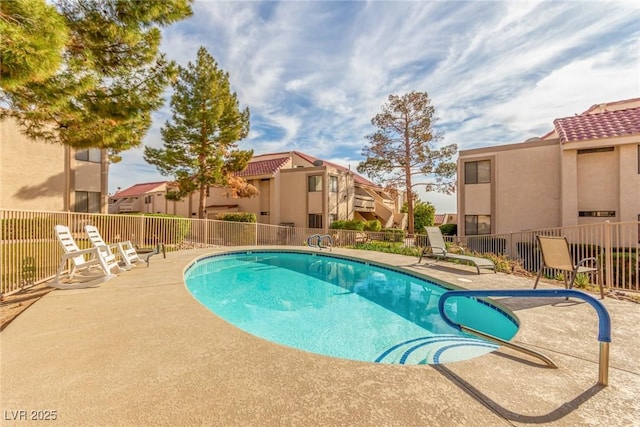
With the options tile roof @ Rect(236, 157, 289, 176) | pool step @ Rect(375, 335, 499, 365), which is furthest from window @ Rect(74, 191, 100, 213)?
pool step @ Rect(375, 335, 499, 365)

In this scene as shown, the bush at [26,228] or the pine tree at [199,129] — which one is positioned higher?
the pine tree at [199,129]

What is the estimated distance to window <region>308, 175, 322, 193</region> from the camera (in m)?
23.5

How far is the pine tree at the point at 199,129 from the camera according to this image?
18125 millimetres

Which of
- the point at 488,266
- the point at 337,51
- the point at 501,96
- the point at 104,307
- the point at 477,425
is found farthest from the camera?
the point at 501,96

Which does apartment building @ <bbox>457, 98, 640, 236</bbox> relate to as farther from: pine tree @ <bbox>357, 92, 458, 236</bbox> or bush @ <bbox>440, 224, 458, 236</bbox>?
bush @ <bbox>440, 224, 458, 236</bbox>

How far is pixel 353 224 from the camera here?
21.9 meters

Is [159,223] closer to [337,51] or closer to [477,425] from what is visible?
[337,51]

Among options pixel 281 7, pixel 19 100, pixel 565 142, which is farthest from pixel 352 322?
pixel 565 142

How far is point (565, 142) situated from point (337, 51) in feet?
42.6

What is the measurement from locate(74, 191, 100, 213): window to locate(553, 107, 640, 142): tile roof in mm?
27063

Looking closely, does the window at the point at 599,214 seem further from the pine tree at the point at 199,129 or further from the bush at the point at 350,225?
the pine tree at the point at 199,129

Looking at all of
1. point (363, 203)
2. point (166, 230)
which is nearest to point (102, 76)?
point (166, 230)

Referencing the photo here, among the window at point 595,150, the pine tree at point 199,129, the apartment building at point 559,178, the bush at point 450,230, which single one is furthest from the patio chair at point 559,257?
the pine tree at point 199,129

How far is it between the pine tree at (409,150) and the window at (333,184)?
3.76 m
